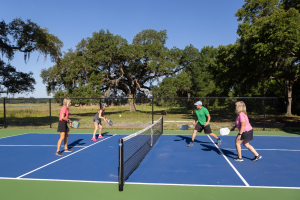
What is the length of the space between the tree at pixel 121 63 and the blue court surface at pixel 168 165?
73.9ft

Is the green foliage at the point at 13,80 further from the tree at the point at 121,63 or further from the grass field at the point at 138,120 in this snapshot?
the tree at the point at 121,63

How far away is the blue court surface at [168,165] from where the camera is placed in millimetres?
5738

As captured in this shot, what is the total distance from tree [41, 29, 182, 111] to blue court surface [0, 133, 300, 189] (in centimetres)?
2254

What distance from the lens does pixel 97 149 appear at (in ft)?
30.1

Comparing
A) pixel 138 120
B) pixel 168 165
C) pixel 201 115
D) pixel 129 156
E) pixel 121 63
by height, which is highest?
pixel 121 63

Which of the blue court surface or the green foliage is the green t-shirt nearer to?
the blue court surface

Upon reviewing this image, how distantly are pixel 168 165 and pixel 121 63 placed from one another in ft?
90.4

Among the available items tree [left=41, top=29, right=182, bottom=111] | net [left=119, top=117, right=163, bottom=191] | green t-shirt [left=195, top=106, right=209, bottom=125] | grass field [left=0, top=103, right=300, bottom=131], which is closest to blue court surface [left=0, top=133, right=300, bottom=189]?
net [left=119, top=117, right=163, bottom=191]

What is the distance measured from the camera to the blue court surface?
574 cm

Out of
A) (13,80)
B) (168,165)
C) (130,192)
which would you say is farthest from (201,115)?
(13,80)

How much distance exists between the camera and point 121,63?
33062 millimetres

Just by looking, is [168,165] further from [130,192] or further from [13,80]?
[13,80]

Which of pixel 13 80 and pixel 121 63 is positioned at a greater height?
pixel 121 63

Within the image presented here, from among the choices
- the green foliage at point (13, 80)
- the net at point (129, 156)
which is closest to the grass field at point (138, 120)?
the green foliage at point (13, 80)
